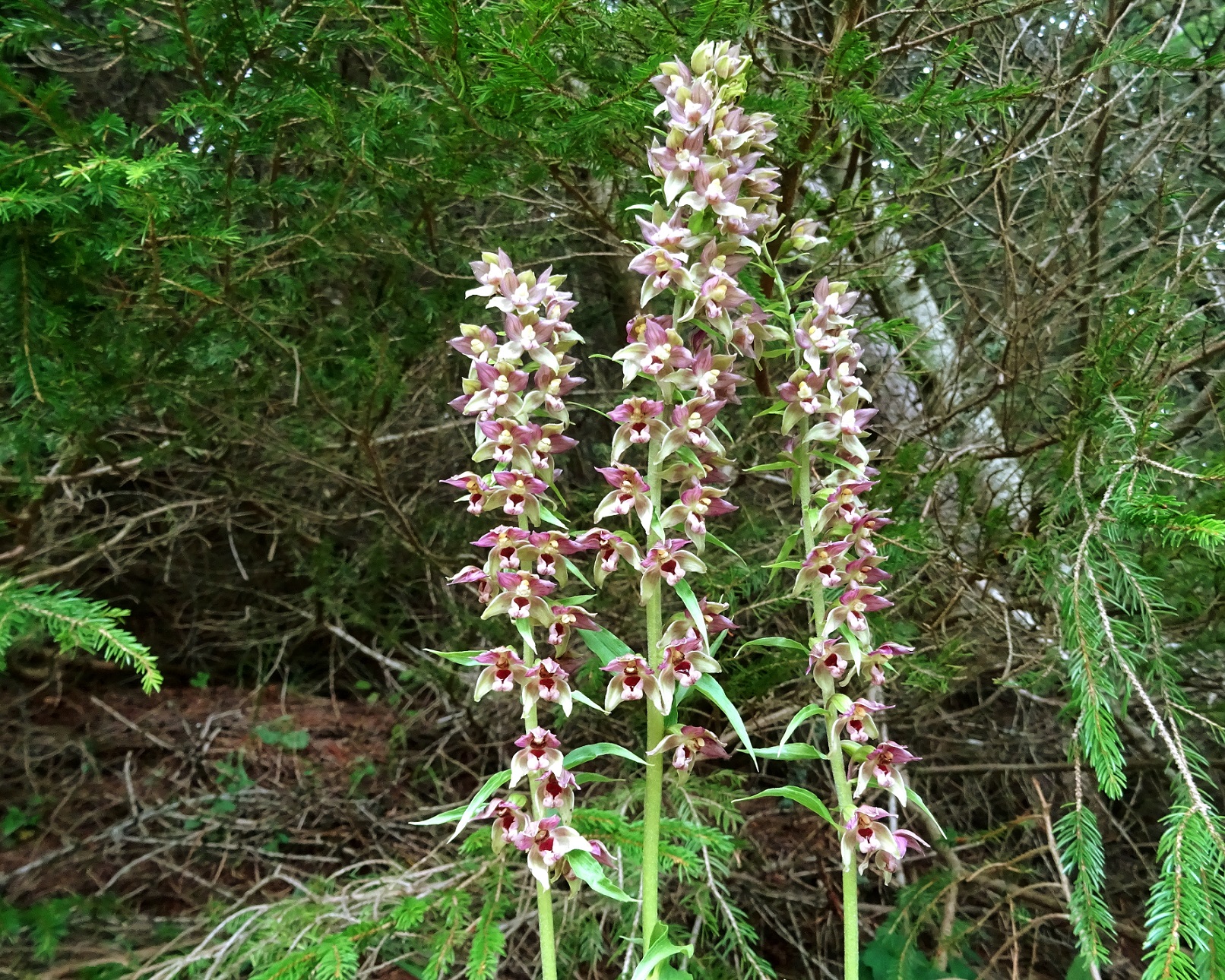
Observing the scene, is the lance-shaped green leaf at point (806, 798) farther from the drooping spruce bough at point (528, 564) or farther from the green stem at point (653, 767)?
the drooping spruce bough at point (528, 564)

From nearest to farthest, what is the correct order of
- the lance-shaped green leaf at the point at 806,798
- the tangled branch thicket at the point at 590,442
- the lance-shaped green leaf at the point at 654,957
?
the lance-shaped green leaf at the point at 654,957, the lance-shaped green leaf at the point at 806,798, the tangled branch thicket at the point at 590,442

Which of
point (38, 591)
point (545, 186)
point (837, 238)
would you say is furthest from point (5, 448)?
point (837, 238)

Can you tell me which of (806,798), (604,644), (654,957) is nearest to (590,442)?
(604,644)

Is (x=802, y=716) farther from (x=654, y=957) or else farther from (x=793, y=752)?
(x=654, y=957)

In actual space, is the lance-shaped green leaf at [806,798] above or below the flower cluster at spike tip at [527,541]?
A: below

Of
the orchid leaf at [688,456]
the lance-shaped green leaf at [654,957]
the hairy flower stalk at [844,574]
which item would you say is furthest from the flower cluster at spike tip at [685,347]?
the lance-shaped green leaf at [654,957]

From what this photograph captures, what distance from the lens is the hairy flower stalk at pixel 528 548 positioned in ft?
3.08

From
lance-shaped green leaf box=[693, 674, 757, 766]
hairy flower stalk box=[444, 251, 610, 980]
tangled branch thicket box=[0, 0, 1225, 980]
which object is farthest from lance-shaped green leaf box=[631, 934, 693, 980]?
tangled branch thicket box=[0, 0, 1225, 980]

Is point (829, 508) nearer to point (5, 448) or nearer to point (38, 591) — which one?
point (38, 591)

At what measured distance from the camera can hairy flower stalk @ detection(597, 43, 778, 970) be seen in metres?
0.95

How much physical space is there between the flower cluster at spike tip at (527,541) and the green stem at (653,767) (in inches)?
Answer: 2.5

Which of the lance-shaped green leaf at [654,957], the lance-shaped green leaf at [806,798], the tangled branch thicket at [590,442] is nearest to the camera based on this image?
the lance-shaped green leaf at [654,957]

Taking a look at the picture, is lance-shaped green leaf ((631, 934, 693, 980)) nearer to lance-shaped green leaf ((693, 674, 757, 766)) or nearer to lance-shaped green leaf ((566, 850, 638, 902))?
lance-shaped green leaf ((566, 850, 638, 902))

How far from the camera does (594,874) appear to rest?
918mm
